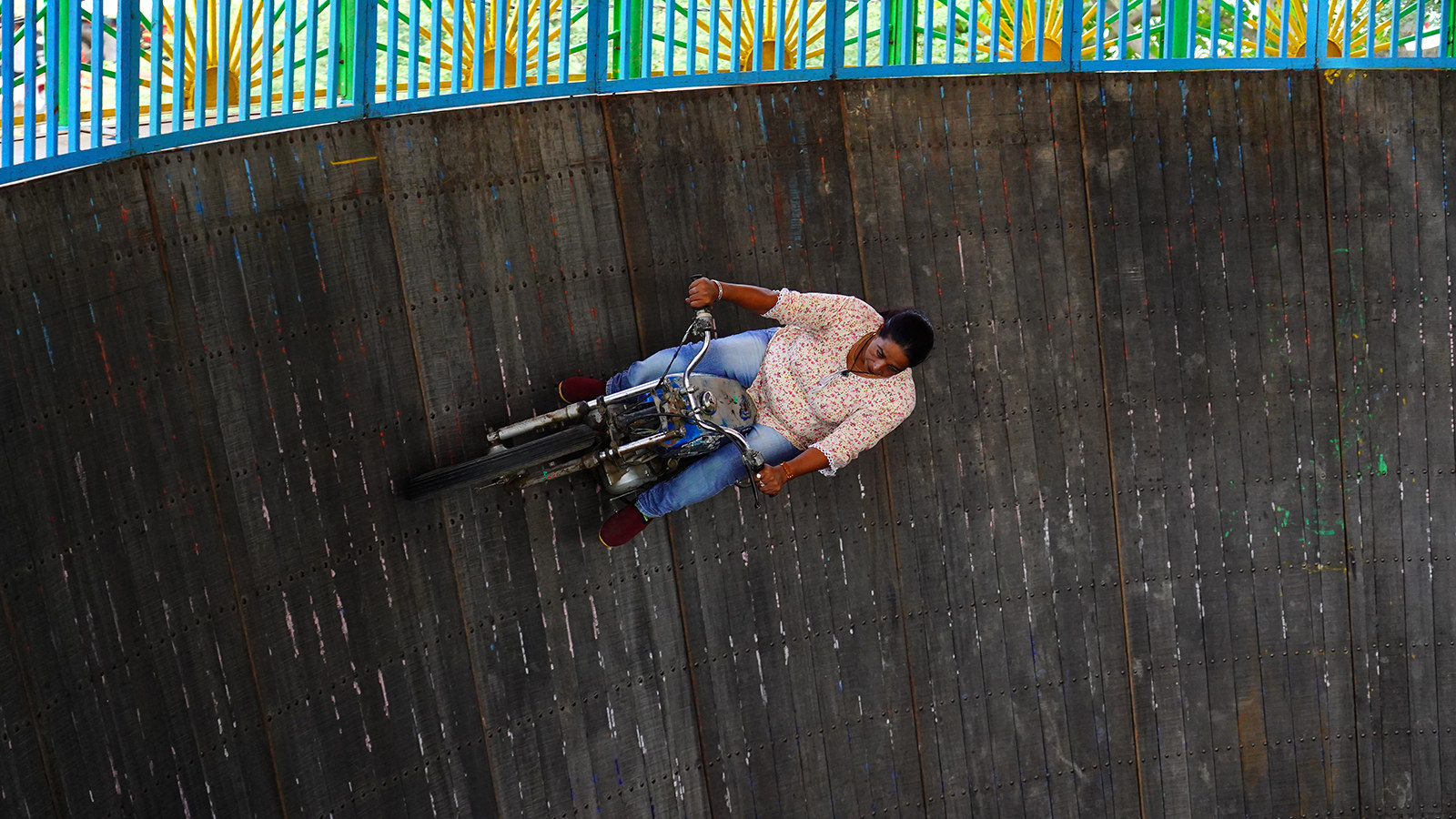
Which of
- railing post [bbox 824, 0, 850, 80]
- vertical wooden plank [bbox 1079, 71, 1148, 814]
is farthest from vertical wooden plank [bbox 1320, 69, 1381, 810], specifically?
railing post [bbox 824, 0, 850, 80]

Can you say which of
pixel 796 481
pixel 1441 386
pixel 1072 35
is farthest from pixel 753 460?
pixel 1441 386

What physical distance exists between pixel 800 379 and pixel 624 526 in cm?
102

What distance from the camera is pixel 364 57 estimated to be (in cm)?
448

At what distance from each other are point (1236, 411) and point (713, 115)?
3.08m

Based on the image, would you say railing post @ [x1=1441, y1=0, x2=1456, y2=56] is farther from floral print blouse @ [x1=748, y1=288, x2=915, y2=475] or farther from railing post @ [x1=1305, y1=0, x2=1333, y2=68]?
floral print blouse @ [x1=748, y1=288, x2=915, y2=475]

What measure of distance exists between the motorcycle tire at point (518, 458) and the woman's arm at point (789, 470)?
71 cm

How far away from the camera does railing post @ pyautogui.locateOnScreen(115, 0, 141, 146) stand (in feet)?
12.5

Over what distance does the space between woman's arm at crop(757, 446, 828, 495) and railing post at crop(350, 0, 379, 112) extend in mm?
2217

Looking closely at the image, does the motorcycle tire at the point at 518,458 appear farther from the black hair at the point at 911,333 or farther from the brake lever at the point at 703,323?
the black hair at the point at 911,333

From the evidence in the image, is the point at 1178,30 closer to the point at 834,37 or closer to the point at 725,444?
the point at 834,37

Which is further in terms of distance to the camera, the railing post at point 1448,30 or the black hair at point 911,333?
the railing post at point 1448,30

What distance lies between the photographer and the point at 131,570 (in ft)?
13.4

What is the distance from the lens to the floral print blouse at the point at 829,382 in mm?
4289

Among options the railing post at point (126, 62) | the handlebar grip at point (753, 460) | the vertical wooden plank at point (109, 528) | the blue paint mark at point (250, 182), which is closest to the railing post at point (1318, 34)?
the handlebar grip at point (753, 460)
